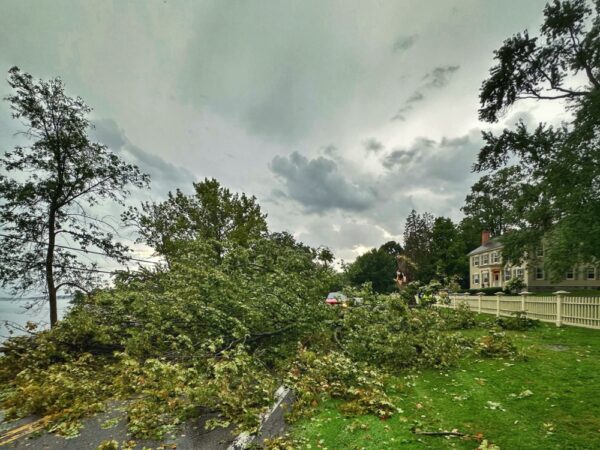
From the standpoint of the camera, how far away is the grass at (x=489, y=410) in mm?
3158

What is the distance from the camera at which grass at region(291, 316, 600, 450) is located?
316 centimetres

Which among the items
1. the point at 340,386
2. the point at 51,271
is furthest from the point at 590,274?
the point at 51,271

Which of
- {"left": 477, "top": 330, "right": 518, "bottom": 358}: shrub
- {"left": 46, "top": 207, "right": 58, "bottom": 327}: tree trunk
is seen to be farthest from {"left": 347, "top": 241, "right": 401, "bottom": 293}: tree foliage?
{"left": 46, "top": 207, "right": 58, "bottom": 327}: tree trunk

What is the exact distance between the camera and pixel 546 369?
5.22 meters

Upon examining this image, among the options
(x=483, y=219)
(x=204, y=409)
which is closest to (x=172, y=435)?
(x=204, y=409)

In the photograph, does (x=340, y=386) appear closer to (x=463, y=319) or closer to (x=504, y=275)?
(x=463, y=319)

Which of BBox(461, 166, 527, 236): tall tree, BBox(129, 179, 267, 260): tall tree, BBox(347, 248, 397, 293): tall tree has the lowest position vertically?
BBox(347, 248, 397, 293): tall tree

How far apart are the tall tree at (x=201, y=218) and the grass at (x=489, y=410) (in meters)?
13.7

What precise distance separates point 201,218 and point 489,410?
17.4 m

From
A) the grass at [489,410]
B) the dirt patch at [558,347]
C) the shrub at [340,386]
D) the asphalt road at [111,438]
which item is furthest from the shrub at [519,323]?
the asphalt road at [111,438]

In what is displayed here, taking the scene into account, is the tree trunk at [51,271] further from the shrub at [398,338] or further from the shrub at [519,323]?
the shrub at [519,323]

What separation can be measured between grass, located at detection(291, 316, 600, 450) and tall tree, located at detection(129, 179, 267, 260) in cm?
1372

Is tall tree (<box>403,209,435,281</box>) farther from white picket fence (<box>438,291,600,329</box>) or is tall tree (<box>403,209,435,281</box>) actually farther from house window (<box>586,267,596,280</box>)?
white picket fence (<box>438,291,600,329</box>)

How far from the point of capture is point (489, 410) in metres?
3.82
